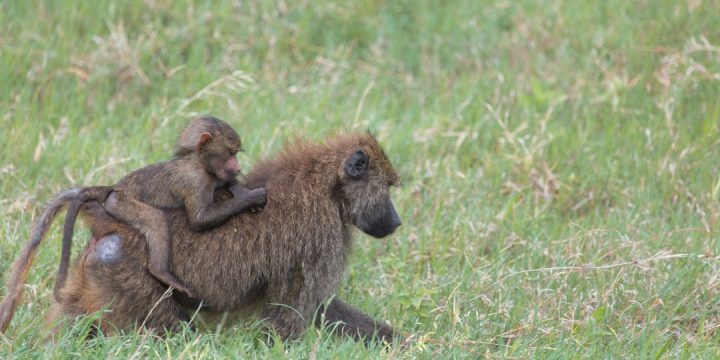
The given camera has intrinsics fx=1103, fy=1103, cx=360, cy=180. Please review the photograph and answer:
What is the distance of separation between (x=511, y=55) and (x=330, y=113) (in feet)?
5.42

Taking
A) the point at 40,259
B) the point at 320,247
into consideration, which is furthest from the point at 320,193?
the point at 40,259

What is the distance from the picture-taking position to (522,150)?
6.89 m

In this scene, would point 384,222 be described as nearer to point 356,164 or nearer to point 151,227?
point 356,164

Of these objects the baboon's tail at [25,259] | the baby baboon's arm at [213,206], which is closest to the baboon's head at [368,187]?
the baby baboon's arm at [213,206]

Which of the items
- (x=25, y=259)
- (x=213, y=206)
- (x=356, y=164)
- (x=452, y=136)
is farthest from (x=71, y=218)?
(x=452, y=136)

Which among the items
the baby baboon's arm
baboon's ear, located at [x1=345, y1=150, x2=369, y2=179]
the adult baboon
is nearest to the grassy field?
the adult baboon

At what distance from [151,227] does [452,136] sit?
308 centimetres

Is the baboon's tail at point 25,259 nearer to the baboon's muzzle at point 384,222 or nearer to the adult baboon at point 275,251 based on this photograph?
the adult baboon at point 275,251

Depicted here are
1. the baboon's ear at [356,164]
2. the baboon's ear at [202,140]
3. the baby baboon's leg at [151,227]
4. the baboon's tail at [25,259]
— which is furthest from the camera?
the baboon's ear at [356,164]

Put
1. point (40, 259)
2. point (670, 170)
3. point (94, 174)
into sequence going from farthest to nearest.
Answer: point (670, 170) → point (94, 174) → point (40, 259)

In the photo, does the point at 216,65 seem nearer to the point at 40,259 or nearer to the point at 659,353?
the point at 40,259

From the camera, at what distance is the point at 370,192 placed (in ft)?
15.9

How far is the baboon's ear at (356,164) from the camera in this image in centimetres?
478

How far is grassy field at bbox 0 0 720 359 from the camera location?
500 cm
